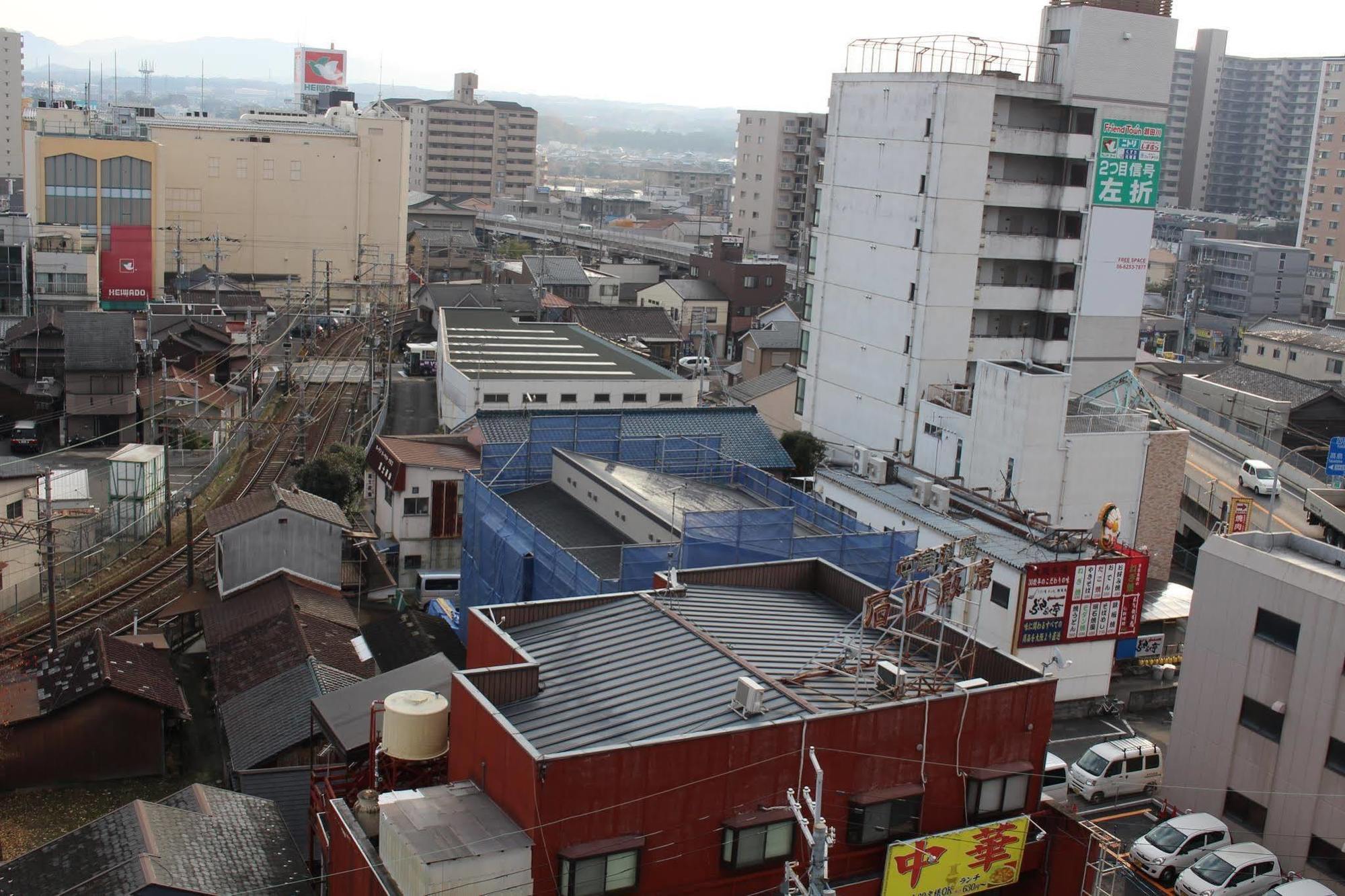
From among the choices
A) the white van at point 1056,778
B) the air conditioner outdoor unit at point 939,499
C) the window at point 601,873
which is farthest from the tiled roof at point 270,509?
the window at point 601,873

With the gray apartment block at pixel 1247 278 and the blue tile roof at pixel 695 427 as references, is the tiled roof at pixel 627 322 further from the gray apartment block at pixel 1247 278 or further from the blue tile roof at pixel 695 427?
the gray apartment block at pixel 1247 278

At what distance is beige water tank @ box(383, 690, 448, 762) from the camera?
26.7ft

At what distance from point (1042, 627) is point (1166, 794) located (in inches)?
102

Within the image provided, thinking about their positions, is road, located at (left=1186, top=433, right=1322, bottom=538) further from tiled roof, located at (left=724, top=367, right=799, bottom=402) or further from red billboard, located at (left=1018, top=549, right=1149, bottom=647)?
tiled roof, located at (left=724, top=367, right=799, bottom=402)

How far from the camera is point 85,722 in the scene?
1221 cm

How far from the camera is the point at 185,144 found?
48281 millimetres

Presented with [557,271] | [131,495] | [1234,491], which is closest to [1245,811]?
[1234,491]

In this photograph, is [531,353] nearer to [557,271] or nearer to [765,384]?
[765,384]

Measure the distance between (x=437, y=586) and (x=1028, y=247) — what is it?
11.3 metres

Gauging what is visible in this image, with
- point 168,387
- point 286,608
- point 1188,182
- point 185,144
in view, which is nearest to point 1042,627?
point 286,608

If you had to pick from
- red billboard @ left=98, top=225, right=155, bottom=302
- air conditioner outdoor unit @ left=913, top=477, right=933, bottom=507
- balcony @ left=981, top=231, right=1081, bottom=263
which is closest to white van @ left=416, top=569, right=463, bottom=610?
air conditioner outdoor unit @ left=913, top=477, right=933, bottom=507

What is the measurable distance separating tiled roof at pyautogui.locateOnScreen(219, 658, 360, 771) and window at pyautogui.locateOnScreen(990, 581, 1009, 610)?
7.17 m

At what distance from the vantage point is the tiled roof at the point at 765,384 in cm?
2722

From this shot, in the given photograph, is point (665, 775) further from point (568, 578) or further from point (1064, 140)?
point (1064, 140)
